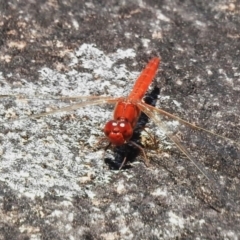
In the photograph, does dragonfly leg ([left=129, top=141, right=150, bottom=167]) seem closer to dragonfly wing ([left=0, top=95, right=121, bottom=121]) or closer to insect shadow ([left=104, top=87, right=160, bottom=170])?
insect shadow ([left=104, top=87, right=160, bottom=170])

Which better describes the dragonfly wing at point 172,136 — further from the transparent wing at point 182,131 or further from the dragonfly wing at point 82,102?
the dragonfly wing at point 82,102

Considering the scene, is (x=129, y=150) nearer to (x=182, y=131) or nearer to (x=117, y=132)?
(x=117, y=132)

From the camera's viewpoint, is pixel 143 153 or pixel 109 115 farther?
pixel 109 115

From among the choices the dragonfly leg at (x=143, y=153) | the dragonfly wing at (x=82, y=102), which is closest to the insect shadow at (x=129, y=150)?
the dragonfly leg at (x=143, y=153)

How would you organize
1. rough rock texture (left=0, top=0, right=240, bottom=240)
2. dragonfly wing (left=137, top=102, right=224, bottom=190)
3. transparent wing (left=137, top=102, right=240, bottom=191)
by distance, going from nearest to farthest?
rough rock texture (left=0, top=0, right=240, bottom=240) < dragonfly wing (left=137, top=102, right=224, bottom=190) < transparent wing (left=137, top=102, right=240, bottom=191)

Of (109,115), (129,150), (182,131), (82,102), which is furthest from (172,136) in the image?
(82,102)

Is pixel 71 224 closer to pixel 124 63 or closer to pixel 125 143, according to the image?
pixel 125 143

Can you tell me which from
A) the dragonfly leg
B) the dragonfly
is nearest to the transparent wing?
the dragonfly

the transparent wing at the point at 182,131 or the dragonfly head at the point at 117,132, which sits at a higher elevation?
the transparent wing at the point at 182,131
